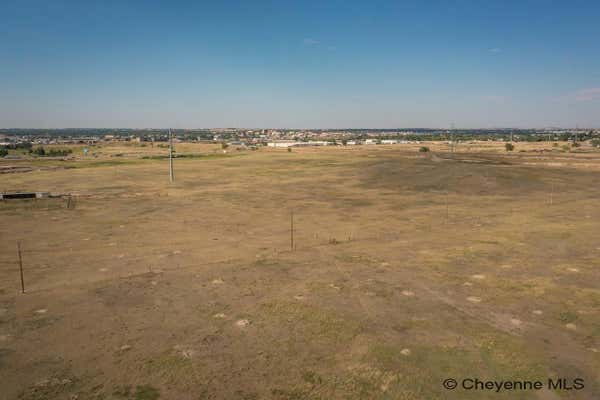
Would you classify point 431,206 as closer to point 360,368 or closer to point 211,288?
point 211,288

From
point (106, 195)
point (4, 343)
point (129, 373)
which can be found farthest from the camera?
point (106, 195)

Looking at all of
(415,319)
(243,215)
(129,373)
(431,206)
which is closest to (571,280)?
(415,319)

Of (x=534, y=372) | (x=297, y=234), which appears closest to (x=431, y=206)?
(x=297, y=234)

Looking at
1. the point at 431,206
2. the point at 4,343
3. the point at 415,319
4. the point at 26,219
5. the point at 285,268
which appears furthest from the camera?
the point at 431,206

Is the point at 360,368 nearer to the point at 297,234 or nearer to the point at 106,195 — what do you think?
the point at 297,234

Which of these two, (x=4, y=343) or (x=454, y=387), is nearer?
(x=454, y=387)

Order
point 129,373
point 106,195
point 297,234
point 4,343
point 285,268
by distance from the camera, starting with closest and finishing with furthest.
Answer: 1. point 129,373
2. point 4,343
3. point 285,268
4. point 297,234
5. point 106,195
